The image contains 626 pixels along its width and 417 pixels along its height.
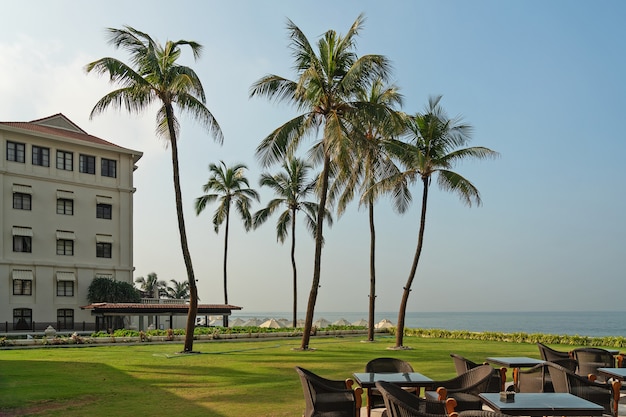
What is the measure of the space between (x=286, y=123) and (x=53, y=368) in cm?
1212

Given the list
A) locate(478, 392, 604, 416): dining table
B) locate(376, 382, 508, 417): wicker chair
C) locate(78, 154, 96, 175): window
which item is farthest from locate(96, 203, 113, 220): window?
locate(478, 392, 604, 416): dining table

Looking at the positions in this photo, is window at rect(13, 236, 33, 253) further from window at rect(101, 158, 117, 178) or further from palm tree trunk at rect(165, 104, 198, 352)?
palm tree trunk at rect(165, 104, 198, 352)

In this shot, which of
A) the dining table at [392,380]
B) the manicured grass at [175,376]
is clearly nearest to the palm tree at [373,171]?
the manicured grass at [175,376]

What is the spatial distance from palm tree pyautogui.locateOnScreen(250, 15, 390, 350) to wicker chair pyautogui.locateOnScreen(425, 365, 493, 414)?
48.2ft

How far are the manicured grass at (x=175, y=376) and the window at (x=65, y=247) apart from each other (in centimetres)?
1813

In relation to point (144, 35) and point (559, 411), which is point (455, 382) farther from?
point (144, 35)

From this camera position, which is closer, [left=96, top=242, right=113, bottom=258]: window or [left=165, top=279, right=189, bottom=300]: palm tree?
[left=96, top=242, right=113, bottom=258]: window

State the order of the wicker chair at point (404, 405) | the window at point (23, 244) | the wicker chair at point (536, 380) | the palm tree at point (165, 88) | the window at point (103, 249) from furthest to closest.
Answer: the window at point (103, 249), the window at point (23, 244), the palm tree at point (165, 88), the wicker chair at point (536, 380), the wicker chair at point (404, 405)

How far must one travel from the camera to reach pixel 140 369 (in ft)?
57.4

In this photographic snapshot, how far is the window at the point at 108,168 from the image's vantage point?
45.3 metres

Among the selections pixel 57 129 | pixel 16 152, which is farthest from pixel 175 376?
pixel 57 129

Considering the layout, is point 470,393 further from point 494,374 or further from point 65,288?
point 65,288

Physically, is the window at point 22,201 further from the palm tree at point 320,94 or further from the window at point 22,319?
the palm tree at point 320,94

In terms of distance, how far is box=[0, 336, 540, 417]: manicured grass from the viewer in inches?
446
